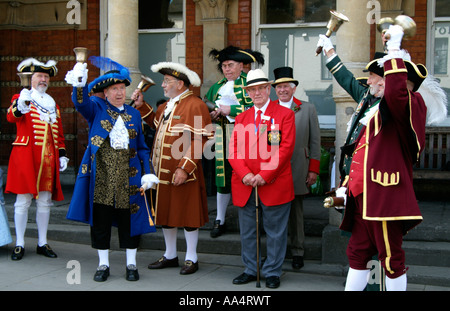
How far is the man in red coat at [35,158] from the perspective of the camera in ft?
20.6

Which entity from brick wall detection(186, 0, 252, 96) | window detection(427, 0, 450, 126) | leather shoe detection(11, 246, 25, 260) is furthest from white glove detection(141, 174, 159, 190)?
window detection(427, 0, 450, 126)

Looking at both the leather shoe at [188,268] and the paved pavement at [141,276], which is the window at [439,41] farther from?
the leather shoe at [188,268]

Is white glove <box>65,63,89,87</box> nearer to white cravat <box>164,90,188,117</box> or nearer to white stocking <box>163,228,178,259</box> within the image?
white cravat <box>164,90,188,117</box>

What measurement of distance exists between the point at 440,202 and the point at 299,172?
294 centimetres

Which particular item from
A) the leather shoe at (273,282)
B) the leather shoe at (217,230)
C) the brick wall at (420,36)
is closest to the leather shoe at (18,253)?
the leather shoe at (217,230)

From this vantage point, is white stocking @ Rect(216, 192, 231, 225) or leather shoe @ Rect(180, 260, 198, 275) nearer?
leather shoe @ Rect(180, 260, 198, 275)

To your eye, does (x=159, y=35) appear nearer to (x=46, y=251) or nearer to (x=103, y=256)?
(x=46, y=251)

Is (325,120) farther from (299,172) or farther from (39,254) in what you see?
(39,254)

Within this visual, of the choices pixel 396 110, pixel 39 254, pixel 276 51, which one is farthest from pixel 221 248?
pixel 276 51

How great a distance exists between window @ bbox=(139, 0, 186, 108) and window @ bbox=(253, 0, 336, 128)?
1.35 metres

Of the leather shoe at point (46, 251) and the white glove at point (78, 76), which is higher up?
the white glove at point (78, 76)

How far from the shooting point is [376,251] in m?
4.29

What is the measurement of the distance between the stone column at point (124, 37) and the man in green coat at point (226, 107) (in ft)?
3.64

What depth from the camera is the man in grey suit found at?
5922mm
